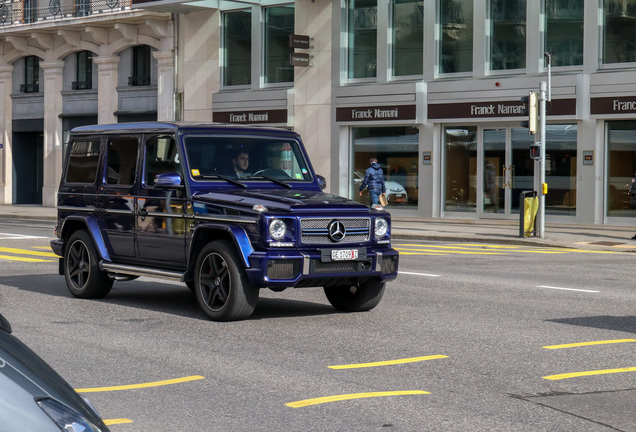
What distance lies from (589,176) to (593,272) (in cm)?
1244

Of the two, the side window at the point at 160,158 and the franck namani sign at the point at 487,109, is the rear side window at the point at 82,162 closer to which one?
the side window at the point at 160,158

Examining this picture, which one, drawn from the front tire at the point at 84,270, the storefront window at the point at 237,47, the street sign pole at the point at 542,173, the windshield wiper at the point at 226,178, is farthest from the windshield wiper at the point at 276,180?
the storefront window at the point at 237,47

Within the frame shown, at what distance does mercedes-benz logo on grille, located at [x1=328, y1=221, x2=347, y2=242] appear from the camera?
33.2 ft

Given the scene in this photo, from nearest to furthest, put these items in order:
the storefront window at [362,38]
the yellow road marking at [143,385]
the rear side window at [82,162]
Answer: the yellow road marking at [143,385] < the rear side window at [82,162] < the storefront window at [362,38]

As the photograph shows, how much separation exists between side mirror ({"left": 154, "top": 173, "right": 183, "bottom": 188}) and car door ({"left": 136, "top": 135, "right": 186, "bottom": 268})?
0.05 metres

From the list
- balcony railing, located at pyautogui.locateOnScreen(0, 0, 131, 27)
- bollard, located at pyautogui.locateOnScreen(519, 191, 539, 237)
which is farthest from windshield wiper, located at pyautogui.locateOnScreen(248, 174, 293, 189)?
balcony railing, located at pyautogui.locateOnScreen(0, 0, 131, 27)

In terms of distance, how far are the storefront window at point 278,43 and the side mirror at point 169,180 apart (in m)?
24.9

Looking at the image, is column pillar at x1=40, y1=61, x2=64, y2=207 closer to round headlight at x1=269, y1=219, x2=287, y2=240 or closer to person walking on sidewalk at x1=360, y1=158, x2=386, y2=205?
person walking on sidewalk at x1=360, y1=158, x2=386, y2=205

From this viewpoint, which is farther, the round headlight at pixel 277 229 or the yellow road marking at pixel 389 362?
the round headlight at pixel 277 229

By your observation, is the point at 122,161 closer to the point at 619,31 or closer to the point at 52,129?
the point at 619,31

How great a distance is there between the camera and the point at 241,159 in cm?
1139

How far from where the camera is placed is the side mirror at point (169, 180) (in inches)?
427

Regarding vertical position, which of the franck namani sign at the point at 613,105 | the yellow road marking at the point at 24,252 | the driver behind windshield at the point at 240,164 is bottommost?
the yellow road marking at the point at 24,252

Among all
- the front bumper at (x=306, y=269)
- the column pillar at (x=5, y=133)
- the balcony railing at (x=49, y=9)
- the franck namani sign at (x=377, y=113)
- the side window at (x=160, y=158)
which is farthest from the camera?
the column pillar at (x=5, y=133)
